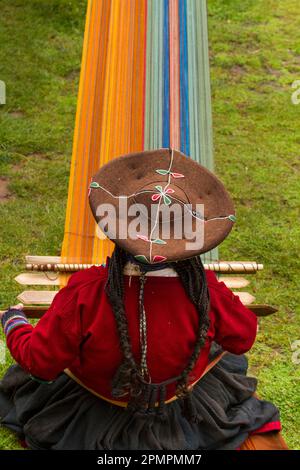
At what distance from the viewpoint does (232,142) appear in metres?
A: 4.73

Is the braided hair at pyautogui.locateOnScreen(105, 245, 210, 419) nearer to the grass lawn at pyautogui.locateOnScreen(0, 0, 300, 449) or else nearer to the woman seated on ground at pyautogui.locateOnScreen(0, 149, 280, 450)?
the woman seated on ground at pyautogui.locateOnScreen(0, 149, 280, 450)

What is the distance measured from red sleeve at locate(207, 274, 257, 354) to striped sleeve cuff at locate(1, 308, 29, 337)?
59 cm

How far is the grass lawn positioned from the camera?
3.47 meters

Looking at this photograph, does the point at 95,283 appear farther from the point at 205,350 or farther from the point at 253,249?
the point at 253,249

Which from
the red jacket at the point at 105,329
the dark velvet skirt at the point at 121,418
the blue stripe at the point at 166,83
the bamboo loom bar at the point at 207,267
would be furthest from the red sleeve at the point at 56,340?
the blue stripe at the point at 166,83

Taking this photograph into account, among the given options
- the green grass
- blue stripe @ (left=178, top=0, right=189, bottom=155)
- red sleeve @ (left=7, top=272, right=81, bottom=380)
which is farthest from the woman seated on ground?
blue stripe @ (left=178, top=0, right=189, bottom=155)

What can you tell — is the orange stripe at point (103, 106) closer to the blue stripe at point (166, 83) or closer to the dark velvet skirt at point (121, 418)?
the blue stripe at point (166, 83)

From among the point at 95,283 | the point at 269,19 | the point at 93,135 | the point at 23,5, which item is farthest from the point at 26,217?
the point at 269,19

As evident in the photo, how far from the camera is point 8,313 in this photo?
231cm

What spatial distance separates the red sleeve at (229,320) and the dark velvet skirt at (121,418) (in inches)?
9.8

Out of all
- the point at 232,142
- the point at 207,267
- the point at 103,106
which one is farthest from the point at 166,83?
the point at 232,142

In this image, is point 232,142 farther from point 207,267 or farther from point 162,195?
point 162,195

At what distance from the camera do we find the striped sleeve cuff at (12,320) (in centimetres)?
225
